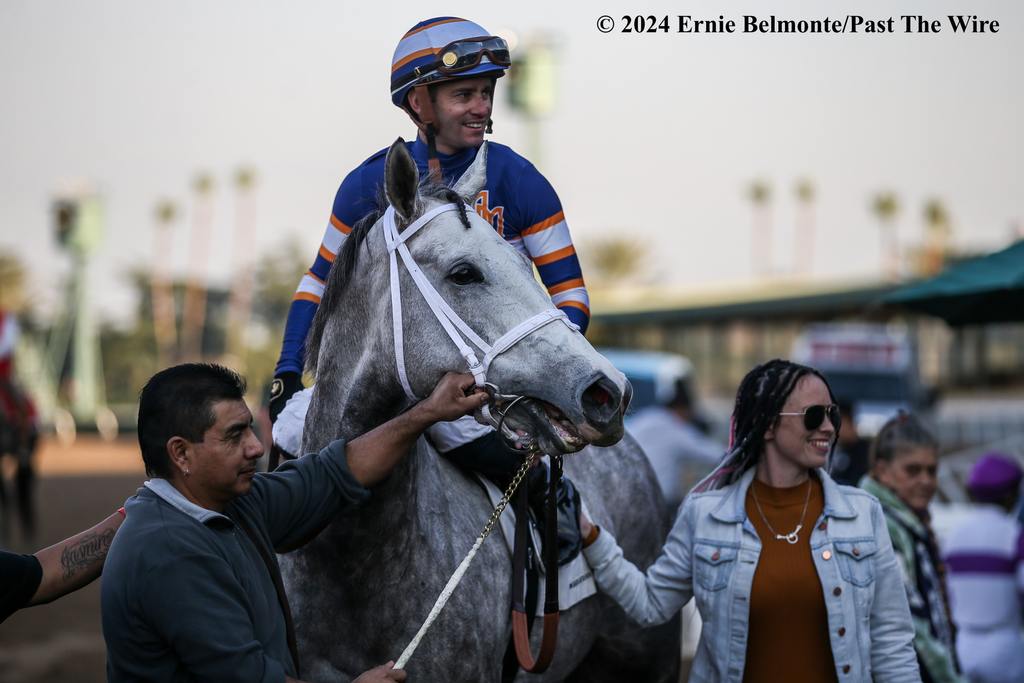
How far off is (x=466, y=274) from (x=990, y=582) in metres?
3.71

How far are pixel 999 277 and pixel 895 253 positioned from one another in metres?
57.7

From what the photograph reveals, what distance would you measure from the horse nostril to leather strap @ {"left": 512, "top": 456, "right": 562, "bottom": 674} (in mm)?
662

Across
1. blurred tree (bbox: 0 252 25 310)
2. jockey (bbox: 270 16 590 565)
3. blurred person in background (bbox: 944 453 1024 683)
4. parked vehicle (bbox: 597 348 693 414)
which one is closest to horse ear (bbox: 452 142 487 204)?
jockey (bbox: 270 16 590 565)

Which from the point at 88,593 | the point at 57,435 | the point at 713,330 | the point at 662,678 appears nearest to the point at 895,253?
the point at 713,330

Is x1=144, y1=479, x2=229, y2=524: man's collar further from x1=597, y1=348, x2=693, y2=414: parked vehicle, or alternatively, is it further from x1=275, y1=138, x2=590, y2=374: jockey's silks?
x1=597, y1=348, x2=693, y2=414: parked vehicle

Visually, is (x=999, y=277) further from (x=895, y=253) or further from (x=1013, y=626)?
(x=895, y=253)

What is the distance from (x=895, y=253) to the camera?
60000 mm

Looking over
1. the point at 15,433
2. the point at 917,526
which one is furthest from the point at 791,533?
the point at 15,433

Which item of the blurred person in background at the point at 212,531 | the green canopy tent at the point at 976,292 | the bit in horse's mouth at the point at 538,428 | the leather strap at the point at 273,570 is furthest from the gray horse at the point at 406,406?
the green canopy tent at the point at 976,292

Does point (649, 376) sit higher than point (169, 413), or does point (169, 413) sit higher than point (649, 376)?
point (169, 413)

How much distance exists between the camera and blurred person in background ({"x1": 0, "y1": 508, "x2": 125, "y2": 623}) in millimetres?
2803

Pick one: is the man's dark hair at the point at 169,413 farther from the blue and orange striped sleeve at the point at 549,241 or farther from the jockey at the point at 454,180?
the blue and orange striped sleeve at the point at 549,241

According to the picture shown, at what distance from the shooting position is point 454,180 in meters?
3.71

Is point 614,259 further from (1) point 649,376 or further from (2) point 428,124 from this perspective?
(2) point 428,124
